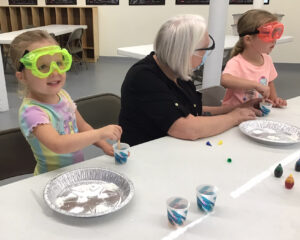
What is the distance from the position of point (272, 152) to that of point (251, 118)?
38 centimetres

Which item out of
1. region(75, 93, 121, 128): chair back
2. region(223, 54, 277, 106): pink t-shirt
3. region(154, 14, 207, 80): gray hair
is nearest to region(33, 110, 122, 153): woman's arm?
region(154, 14, 207, 80): gray hair

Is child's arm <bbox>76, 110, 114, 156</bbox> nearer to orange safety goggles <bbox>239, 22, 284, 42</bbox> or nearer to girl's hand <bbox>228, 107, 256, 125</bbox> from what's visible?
girl's hand <bbox>228, 107, 256, 125</bbox>

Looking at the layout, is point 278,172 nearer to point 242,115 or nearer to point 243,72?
point 242,115

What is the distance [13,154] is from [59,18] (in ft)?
22.7

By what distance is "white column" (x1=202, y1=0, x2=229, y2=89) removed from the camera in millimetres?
3088

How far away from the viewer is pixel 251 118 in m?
1.74

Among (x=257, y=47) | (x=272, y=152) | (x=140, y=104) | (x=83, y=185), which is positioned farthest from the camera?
(x=257, y=47)

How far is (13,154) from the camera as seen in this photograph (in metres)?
1.46

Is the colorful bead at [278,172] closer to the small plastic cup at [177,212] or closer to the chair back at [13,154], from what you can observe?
the small plastic cup at [177,212]

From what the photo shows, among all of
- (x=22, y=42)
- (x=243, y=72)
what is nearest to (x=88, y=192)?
(x=22, y=42)

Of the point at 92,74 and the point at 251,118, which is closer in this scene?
the point at 251,118

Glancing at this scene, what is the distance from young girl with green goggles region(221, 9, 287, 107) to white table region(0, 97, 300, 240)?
665mm

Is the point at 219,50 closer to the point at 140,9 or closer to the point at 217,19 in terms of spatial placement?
the point at 217,19

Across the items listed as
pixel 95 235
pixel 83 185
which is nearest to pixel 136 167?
pixel 83 185
